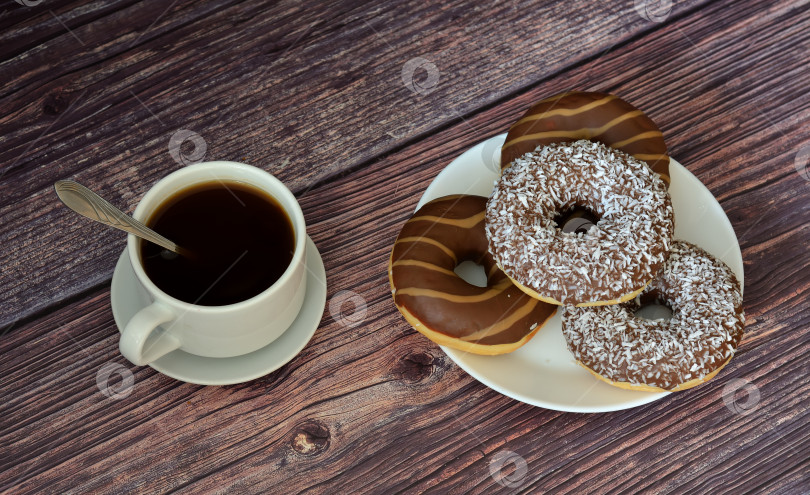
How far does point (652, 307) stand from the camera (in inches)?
43.7

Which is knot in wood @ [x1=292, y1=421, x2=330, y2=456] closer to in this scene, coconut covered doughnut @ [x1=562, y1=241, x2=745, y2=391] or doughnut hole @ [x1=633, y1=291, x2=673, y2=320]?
coconut covered doughnut @ [x1=562, y1=241, x2=745, y2=391]

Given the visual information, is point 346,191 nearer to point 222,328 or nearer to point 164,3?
point 222,328

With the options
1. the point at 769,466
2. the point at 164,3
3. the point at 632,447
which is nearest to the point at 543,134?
the point at 632,447

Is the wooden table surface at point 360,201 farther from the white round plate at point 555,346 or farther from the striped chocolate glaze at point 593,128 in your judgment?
the striped chocolate glaze at point 593,128

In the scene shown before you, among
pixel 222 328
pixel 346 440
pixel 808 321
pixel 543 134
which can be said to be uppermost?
pixel 543 134

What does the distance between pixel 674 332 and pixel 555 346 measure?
0.17 m

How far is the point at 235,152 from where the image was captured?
48.3 inches

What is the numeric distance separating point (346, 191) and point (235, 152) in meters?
0.20

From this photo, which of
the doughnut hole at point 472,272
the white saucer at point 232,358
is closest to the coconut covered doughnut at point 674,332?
the doughnut hole at point 472,272

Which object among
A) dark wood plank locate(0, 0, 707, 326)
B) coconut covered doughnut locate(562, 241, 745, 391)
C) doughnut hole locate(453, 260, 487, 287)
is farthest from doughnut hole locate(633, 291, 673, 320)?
dark wood plank locate(0, 0, 707, 326)

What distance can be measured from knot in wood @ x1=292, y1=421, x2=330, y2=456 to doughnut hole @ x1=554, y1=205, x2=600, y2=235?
47cm

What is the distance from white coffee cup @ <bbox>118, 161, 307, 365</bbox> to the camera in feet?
2.85

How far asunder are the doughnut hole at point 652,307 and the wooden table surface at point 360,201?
0.13 metres

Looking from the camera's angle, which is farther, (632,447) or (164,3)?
(164,3)
